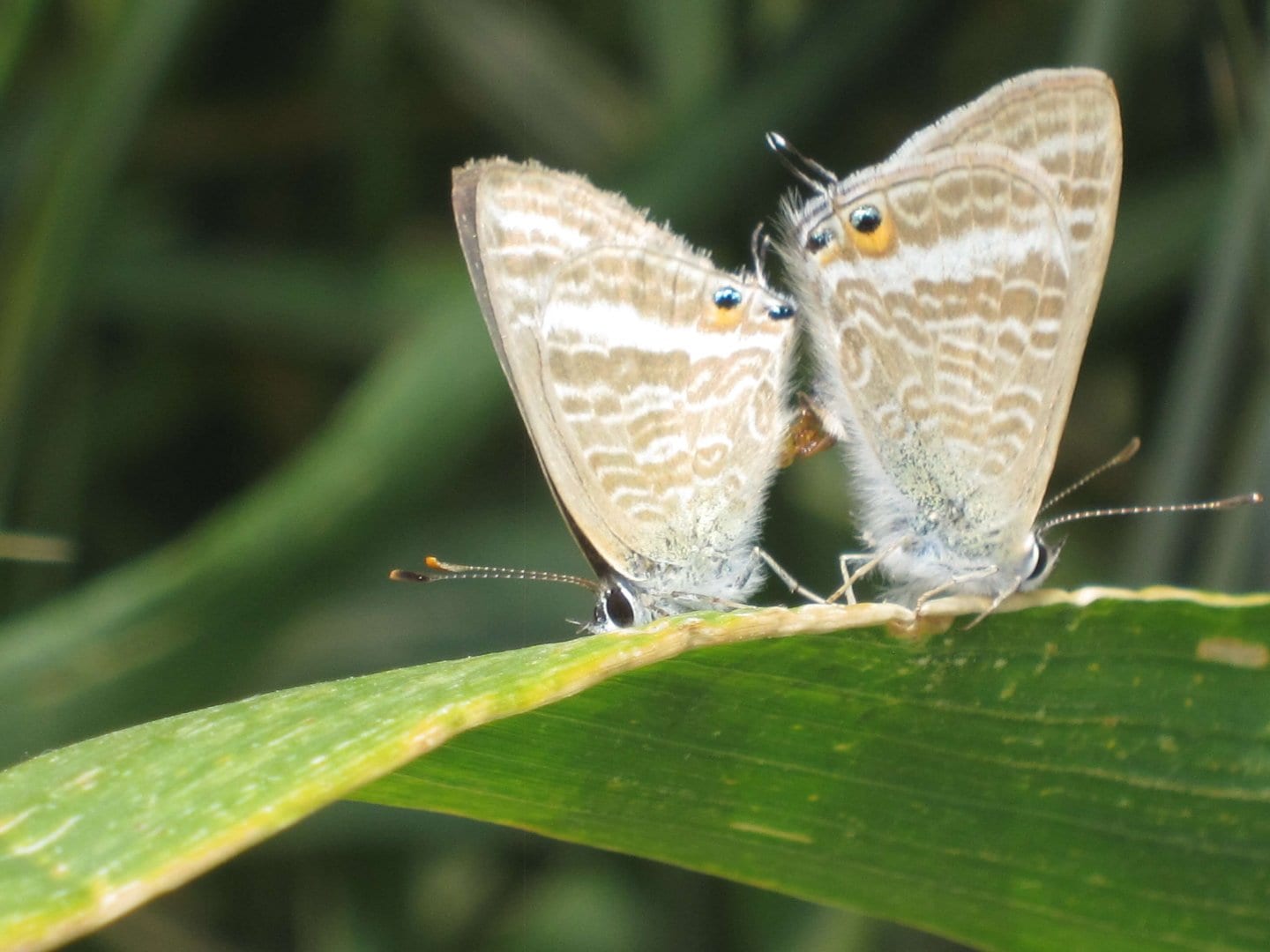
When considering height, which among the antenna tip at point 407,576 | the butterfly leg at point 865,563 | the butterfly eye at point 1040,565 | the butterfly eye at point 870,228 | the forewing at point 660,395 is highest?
the butterfly eye at point 870,228

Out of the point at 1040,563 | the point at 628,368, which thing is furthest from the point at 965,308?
the point at 628,368

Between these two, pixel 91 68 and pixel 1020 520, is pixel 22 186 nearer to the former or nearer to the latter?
pixel 91 68

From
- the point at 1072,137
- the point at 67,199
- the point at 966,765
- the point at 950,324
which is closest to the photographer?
the point at 966,765

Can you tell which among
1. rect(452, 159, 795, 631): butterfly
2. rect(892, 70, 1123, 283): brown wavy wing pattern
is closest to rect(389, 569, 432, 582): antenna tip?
rect(452, 159, 795, 631): butterfly

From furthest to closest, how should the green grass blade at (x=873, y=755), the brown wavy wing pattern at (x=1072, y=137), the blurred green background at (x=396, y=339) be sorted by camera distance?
1. the blurred green background at (x=396, y=339)
2. the brown wavy wing pattern at (x=1072, y=137)
3. the green grass blade at (x=873, y=755)

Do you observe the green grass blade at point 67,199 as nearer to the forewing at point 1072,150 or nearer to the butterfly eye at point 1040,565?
the forewing at point 1072,150

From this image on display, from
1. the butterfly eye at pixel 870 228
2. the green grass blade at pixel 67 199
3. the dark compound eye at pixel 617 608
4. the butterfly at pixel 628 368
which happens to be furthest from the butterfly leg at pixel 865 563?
the green grass blade at pixel 67 199

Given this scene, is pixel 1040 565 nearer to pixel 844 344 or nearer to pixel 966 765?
pixel 844 344
